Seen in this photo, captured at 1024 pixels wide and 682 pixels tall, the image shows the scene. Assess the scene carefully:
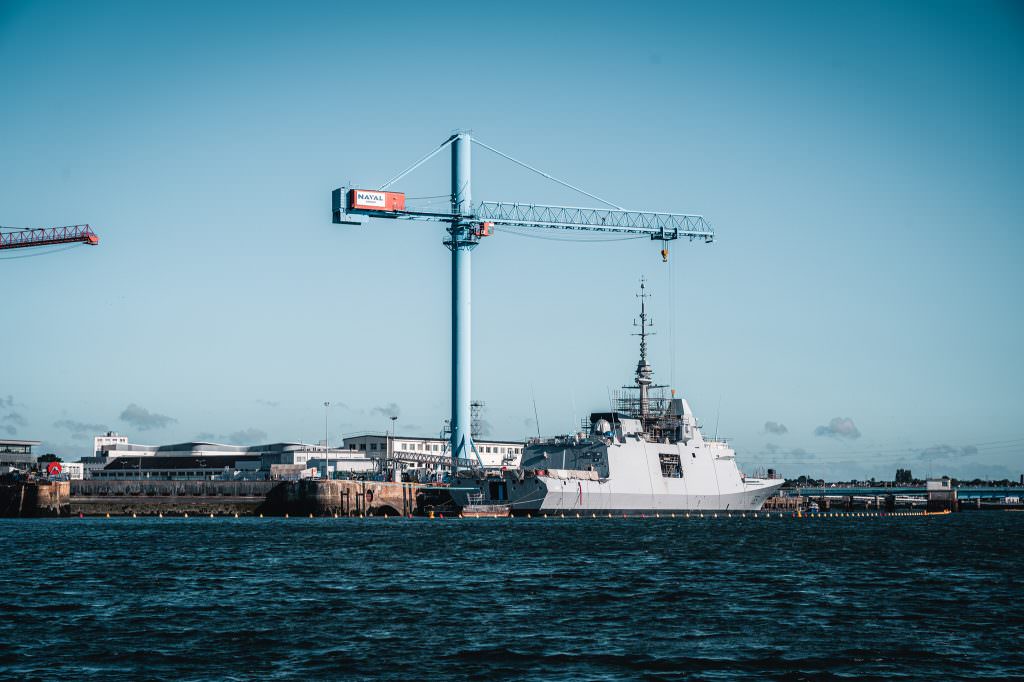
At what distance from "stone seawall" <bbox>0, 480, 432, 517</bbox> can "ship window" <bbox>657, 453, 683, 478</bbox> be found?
76.3 feet

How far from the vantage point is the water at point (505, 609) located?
2380 cm

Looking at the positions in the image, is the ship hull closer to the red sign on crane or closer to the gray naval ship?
the gray naval ship

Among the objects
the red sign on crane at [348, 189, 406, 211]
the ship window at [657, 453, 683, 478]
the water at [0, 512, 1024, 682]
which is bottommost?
the water at [0, 512, 1024, 682]

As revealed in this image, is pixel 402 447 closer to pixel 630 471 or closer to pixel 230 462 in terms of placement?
pixel 230 462

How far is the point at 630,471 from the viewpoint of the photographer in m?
92.6

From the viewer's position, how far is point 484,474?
94.9 m

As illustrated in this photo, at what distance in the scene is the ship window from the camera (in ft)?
315

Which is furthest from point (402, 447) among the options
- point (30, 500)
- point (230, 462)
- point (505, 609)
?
point (505, 609)

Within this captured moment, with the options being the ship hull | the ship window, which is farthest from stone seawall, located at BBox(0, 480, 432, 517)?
the ship window

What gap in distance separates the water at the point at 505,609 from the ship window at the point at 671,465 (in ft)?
115

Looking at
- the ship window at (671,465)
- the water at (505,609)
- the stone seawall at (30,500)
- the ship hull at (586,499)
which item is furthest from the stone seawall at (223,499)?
the water at (505,609)

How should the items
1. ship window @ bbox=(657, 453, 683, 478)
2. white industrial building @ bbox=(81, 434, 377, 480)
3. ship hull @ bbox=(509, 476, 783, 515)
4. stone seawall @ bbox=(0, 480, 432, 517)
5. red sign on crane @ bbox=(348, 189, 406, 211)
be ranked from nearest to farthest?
ship hull @ bbox=(509, 476, 783, 515) → stone seawall @ bbox=(0, 480, 432, 517) → ship window @ bbox=(657, 453, 683, 478) → red sign on crane @ bbox=(348, 189, 406, 211) → white industrial building @ bbox=(81, 434, 377, 480)

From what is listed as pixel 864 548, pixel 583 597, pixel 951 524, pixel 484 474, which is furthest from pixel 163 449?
pixel 583 597

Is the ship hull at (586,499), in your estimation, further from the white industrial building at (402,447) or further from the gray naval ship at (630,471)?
the white industrial building at (402,447)
